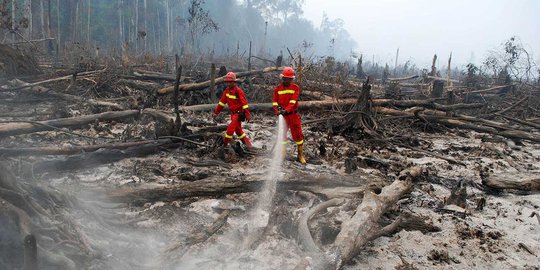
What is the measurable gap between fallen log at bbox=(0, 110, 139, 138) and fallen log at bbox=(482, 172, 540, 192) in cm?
619

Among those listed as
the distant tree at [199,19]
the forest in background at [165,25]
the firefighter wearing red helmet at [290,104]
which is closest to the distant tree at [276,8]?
the forest in background at [165,25]

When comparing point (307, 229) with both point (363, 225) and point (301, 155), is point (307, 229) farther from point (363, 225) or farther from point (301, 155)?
point (301, 155)

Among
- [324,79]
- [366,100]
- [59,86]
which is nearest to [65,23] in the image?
[59,86]

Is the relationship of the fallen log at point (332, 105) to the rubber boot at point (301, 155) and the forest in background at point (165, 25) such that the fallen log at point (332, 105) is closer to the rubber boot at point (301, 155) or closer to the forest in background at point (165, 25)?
the rubber boot at point (301, 155)

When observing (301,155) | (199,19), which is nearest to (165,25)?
(199,19)

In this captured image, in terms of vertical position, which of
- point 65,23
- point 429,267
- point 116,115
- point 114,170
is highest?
point 65,23

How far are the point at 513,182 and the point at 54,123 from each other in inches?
273

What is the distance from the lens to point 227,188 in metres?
4.27

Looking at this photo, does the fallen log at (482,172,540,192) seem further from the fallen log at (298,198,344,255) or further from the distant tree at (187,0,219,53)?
the distant tree at (187,0,219,53)

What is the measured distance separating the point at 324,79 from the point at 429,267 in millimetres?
8979

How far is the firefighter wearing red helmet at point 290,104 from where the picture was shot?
19.4ft

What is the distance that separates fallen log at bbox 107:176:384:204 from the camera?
3.83 meters

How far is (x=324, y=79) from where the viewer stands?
38.1ft

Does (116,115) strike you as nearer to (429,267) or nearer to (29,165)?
(29,165)
